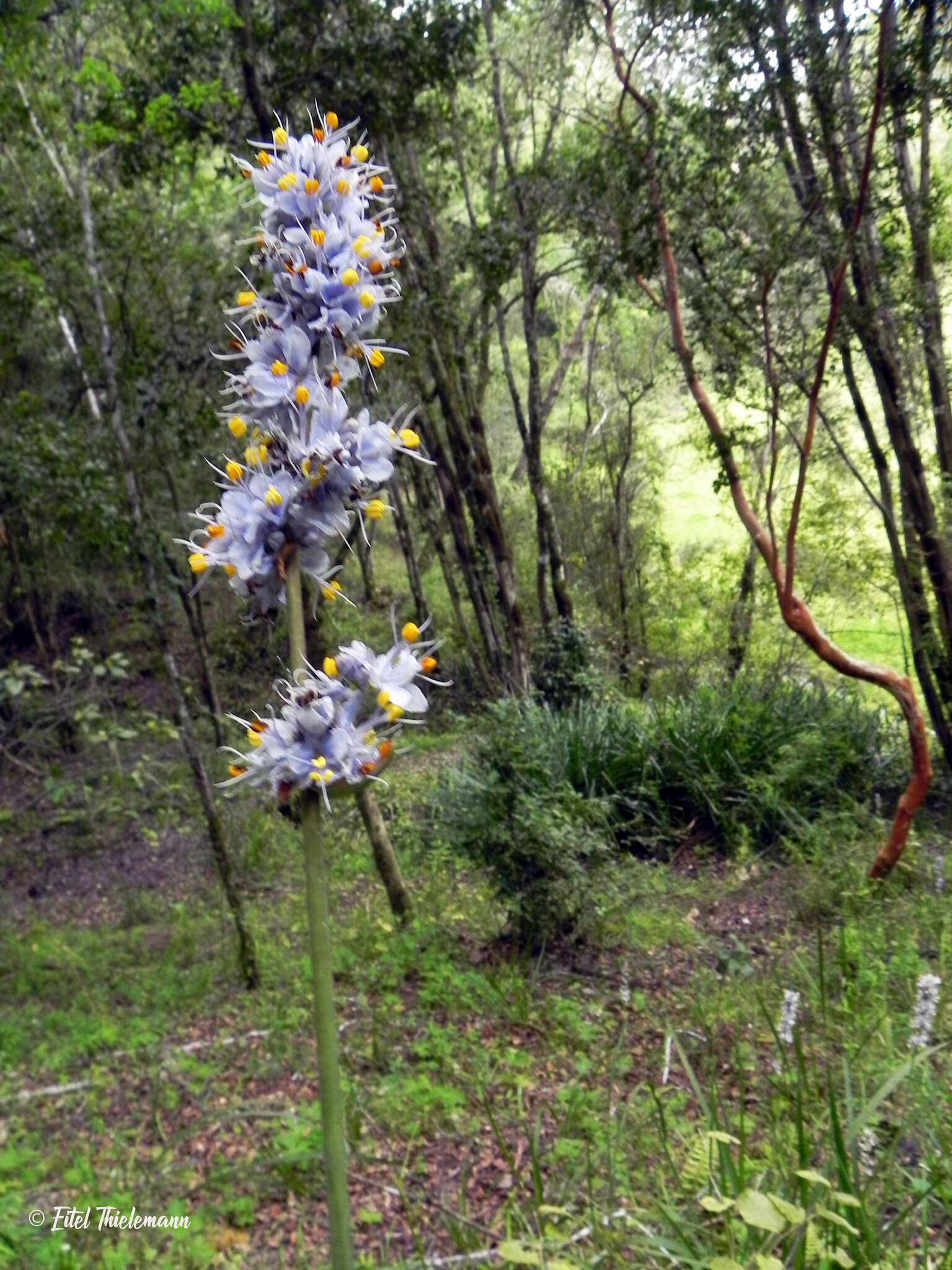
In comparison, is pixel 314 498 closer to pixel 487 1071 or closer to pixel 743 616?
pixel 487 1071

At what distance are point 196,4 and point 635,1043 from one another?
4.88 m

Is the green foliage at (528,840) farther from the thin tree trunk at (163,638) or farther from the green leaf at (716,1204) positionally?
the green leaf at (716,1204)

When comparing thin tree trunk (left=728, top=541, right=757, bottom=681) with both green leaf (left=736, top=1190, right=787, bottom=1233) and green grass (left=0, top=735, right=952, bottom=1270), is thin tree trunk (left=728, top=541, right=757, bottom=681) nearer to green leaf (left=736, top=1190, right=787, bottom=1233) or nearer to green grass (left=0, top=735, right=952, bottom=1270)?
green grass (left=0, top=735, right=952, bottom=1270)

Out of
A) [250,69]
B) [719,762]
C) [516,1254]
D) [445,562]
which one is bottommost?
[719,762]

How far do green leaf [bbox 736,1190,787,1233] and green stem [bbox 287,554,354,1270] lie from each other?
0.54 metres

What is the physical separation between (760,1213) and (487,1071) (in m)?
2.42

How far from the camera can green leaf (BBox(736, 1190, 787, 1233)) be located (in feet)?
4.13

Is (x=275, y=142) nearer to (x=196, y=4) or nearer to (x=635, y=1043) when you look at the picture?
(x=635, y=1043)

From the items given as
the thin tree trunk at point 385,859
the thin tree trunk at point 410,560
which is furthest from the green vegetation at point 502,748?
the thin tree trunk at point 410,560

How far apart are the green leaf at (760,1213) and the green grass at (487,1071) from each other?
0.13m

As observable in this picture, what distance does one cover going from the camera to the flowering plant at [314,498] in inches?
42.3

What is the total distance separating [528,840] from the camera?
4.45 metres

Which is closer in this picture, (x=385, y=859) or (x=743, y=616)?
(x=385, y=859)

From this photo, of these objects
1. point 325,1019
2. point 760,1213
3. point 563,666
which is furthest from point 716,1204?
point 563,666
